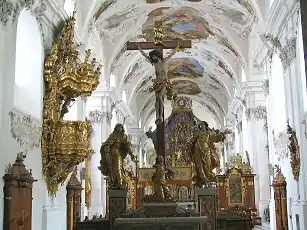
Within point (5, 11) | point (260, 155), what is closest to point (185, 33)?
point (260, 155)

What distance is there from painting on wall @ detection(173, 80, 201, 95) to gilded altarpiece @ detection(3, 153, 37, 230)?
23673 millimetres

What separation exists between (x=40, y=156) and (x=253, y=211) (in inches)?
491

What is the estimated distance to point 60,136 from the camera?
41.2 ft

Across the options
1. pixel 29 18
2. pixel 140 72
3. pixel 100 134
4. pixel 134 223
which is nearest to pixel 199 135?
pixel 134 223

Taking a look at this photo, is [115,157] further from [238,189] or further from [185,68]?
[185,68]

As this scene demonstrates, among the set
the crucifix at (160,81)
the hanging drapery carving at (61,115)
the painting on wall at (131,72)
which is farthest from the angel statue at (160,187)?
the painting on wall at (131,72)

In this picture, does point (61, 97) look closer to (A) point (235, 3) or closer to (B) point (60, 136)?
(B) point (60, 136)

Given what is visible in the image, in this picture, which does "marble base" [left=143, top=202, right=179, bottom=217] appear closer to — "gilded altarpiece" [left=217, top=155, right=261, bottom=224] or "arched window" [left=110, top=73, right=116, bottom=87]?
"gilded altarpiece" [left=217, top=155, right=261, bottom=224]

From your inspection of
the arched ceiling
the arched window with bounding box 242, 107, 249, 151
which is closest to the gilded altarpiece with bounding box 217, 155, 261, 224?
the arched window with bounding box 242, 107, 249, 151

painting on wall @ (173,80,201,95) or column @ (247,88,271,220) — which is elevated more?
painting on wall @ (173,80,201,95)

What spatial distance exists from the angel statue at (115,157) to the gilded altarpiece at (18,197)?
2.59 m

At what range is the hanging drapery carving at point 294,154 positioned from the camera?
13.9m

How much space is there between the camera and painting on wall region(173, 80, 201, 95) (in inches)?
1331

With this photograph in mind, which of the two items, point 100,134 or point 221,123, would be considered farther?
point 221,123
